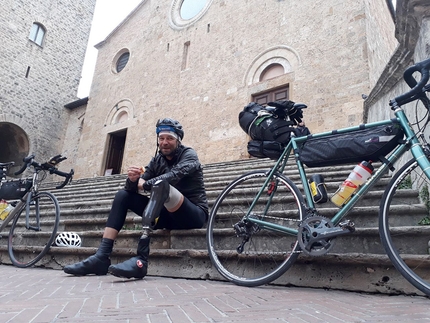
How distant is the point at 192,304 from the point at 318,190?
42.9 inches

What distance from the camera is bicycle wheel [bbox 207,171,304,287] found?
2.23 m

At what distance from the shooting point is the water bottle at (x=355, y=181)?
2.04m

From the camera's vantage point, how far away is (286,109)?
2.47 meters

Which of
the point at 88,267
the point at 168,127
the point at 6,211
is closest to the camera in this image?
the point at 88,267

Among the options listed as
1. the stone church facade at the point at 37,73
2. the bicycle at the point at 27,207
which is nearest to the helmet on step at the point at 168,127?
the bicycle at the point at 27,207

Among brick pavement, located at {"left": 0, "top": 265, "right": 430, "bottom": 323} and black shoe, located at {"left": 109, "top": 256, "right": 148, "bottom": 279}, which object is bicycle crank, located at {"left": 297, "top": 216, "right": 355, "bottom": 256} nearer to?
brick pavement, located at {"left": 0, "top": 265, "right": 430, "bottom": 323}

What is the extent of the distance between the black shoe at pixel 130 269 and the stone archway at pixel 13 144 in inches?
650

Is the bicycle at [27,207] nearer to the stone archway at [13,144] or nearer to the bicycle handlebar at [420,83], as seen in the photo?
the bicycle handlebar at [420,83]

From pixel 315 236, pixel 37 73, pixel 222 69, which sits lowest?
pixel 315 236

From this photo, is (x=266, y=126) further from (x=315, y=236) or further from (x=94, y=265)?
(x=94, y=265)

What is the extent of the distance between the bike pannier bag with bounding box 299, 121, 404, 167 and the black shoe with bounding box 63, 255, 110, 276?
171cm

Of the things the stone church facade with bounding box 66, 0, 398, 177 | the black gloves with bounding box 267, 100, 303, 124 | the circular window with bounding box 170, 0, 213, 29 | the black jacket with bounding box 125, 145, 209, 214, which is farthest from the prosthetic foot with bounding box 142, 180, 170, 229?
the circular window with bounding box 170, 0, 213, 29

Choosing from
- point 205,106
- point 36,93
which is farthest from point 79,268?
point 36,93

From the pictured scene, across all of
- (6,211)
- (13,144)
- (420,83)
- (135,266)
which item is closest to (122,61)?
(13,144)
